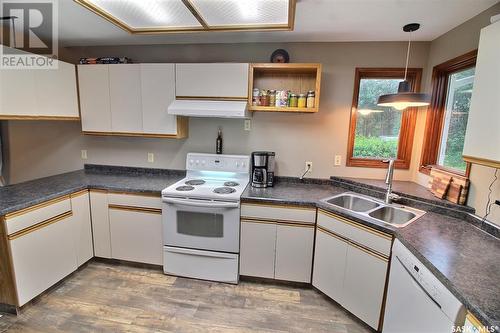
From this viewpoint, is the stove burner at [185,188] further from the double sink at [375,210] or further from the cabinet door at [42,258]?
the double sink at [375,210]

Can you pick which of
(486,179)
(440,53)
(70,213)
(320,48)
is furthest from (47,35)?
(486,179)

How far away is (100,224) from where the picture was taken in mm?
2408

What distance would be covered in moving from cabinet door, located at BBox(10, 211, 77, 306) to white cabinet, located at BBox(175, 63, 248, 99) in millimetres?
1607

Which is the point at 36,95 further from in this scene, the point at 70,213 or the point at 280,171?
the point at 280,171

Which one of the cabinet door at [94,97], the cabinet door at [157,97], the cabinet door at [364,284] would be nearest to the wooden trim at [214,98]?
the cabinet door at [157,97]

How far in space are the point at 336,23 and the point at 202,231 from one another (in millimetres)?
2090

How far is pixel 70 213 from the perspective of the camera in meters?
2.18

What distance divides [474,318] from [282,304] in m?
1.38

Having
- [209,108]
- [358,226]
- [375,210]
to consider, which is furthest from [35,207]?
[375,210]

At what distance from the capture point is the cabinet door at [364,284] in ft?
5.50

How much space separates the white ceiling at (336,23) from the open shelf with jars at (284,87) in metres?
0.29

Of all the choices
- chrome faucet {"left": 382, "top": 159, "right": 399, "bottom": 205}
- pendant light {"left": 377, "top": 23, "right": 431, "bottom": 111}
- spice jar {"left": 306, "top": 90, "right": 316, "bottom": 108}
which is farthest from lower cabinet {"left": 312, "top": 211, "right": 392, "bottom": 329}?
spice jar {"left": 306, "top": 90, "right": 316, "bottom": 108}

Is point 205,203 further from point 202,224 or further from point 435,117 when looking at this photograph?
point 435,117

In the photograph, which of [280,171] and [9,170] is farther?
[9,170]
